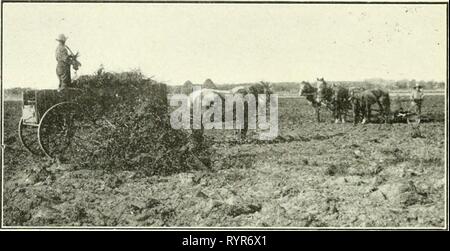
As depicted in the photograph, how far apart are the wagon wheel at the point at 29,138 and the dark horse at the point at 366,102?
592cm

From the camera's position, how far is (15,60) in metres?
8.29

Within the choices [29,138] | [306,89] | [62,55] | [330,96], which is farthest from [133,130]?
[330,96]

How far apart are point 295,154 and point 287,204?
47.1 inches

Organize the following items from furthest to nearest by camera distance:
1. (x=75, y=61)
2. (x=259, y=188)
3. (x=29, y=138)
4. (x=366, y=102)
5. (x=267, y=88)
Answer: (x=366, y=102) < (x=267, y=88) < (x=29, y=138) < (x=75, y=61) < (x=259, y=188)

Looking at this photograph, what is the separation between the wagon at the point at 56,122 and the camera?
26.7 ft

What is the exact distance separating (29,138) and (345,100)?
6066mm

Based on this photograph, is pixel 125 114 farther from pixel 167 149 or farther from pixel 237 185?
pixel 237 185

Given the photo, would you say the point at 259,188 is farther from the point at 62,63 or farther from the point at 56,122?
the point at 62,63

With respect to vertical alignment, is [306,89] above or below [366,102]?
above

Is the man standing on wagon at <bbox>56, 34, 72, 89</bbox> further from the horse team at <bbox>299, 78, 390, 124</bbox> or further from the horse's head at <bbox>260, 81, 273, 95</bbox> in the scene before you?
the horse team at <bbox>299, 78, 390, 124</bbox>

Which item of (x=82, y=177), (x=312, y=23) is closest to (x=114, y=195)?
(x=82, y=177)

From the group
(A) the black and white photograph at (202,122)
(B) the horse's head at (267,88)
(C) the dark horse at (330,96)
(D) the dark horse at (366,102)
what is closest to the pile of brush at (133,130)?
(A) the black and white photograph at (202,122)

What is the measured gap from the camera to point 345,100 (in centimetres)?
1041
